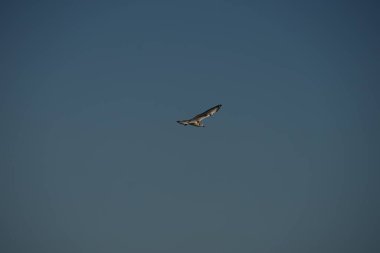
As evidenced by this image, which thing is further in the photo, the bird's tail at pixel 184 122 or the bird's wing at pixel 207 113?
the bird's wing at pixel 207 113

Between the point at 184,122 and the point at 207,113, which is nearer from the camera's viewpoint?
the point at 184,122

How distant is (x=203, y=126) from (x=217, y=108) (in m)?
1.84

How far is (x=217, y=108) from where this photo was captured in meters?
29.3

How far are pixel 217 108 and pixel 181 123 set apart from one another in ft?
10.8

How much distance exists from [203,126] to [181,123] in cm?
194

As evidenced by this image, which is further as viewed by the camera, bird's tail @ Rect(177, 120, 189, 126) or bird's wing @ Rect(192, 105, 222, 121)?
bird's wing @ Rect(192, 105, 222, 121)

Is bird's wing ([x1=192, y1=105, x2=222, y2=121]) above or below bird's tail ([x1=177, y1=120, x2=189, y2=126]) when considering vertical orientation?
above

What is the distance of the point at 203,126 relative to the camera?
95.2 ft

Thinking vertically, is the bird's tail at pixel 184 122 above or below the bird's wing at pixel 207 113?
below

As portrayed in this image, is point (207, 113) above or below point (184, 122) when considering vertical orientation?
above

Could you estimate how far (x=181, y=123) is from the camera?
28.1m
